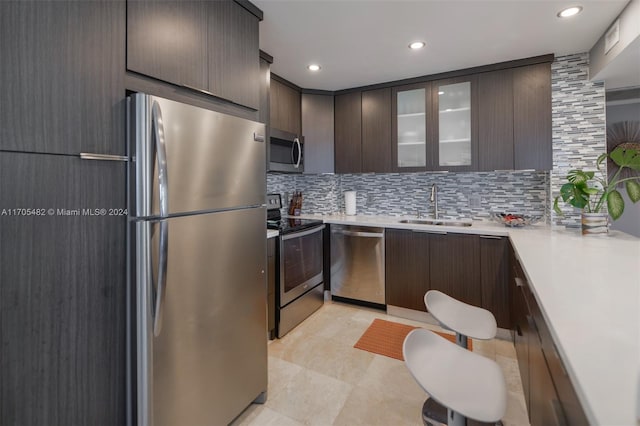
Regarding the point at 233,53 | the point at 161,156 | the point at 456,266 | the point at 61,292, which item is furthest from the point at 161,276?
the point at 456,266

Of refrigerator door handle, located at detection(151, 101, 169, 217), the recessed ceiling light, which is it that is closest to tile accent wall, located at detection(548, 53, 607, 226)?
the recessed ceiling light

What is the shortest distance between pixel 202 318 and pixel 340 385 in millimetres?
1087

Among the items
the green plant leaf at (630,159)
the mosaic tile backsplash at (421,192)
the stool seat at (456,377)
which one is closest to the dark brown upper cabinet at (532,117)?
the mosaic tile backsplash at (421,192)

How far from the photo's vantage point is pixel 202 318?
1386 millimetres

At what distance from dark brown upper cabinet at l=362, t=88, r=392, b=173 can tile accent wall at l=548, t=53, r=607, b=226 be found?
1455mm

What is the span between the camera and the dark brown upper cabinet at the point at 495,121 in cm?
271

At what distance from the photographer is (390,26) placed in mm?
2094

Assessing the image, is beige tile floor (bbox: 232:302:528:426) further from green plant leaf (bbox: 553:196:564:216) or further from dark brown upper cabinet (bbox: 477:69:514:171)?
dark brown upper cabinet (bbox: 477:69:514:171)

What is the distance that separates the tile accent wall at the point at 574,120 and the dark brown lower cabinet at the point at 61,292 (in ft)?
10.6

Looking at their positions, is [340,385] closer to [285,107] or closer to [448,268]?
[448,268]

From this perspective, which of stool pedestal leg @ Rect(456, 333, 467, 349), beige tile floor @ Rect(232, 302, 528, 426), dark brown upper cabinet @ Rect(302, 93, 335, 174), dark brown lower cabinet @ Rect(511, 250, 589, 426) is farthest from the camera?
dark brown upper cabinet @ Rect(302, 93, 335, 174)

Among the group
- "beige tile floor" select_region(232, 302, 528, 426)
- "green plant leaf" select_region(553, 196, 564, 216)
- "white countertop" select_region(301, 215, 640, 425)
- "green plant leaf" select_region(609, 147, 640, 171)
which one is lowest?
"beige tile floor" select_region(232, 302, 528, 426)

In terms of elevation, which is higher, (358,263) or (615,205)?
(615,205)

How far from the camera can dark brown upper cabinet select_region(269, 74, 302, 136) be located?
2.94 m
